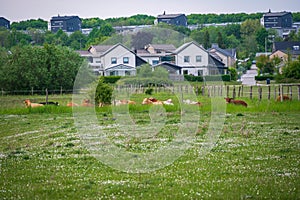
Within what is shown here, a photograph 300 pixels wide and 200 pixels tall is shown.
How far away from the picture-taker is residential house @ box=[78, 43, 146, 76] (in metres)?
67.4

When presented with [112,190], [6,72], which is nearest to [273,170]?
[112,190]

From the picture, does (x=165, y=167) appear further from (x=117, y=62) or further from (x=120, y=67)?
(x=117, y=62)

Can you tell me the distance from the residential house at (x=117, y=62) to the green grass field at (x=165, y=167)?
43857 mm

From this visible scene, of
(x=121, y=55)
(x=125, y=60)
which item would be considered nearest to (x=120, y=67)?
(x=125, y=60)

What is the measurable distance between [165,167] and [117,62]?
188 feet

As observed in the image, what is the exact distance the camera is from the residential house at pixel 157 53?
6558 cm

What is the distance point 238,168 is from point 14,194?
17.5 ft

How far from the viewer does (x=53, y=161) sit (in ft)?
47.6

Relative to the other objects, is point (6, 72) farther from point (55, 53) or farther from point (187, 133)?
point (187, 133)

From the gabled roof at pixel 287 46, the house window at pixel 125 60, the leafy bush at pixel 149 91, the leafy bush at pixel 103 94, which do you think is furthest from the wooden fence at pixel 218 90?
the gabled roof at pixel 287 46

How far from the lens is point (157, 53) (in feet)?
222

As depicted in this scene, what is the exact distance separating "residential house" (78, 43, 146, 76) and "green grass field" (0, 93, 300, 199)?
43.9m

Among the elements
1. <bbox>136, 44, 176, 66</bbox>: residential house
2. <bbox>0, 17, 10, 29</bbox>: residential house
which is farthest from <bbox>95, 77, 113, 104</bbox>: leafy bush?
<bbox>0, 17, 10, 29</bbox>: residential house

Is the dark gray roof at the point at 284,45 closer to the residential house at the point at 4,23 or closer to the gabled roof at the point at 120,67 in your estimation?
the gabled roof at the point at 120,67
